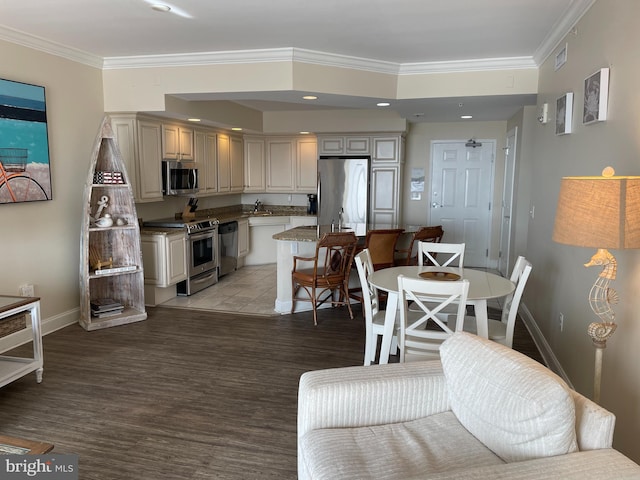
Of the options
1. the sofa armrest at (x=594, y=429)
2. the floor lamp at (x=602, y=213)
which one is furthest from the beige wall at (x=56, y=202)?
the sofa armrest at (x=594, y=429)

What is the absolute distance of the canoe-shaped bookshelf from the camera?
14.4 ft

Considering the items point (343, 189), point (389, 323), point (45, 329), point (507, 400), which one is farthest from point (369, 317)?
point (343, 189)

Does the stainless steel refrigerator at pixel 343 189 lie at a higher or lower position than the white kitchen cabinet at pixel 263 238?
higher

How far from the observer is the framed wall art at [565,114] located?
10.6ft

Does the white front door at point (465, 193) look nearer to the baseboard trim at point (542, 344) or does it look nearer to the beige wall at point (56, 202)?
the baseboard trim at point (542, 344)

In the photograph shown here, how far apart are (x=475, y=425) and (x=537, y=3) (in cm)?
274

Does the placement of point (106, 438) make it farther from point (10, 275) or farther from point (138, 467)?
point (10, 275)

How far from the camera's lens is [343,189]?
724 cm

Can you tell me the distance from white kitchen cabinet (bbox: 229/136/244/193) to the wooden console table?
4.38 m

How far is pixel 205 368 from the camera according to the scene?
11.7 ft

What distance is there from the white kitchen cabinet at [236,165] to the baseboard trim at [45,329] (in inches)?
128

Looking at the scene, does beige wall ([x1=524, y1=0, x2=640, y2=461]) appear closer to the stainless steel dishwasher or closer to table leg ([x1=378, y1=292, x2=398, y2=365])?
table leg ([x1=378, y1=292, x2=398, y2=365])

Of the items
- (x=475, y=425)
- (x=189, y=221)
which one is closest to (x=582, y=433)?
(x=475, y=425)

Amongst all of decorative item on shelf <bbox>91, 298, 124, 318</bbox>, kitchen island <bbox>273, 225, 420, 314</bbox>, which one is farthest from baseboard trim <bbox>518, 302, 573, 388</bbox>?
decorative item on shelf <bbox>91, 298, 124, 318</bbox>
